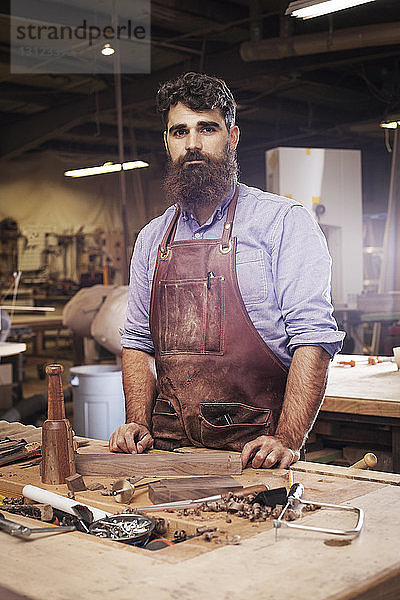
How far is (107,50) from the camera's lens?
6820 mm

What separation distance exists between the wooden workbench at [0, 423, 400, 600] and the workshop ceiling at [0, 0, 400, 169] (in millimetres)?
4830

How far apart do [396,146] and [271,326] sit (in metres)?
5.65

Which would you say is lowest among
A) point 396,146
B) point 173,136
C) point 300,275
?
point 300,275

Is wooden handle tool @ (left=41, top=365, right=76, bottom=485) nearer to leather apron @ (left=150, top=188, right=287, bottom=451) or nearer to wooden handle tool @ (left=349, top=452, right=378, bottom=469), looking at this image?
leather apron @ (left=150, top=188, right=287, bottom=451)

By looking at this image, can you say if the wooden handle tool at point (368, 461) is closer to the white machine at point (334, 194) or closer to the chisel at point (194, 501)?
the chisel at point (194, 501)

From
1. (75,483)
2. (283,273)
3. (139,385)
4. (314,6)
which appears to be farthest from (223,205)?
(314,6)

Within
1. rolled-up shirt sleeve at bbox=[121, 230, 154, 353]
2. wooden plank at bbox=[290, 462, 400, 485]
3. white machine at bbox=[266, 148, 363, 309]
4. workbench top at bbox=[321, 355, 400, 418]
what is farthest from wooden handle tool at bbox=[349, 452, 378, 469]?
white machine at bbox=[266, 148, 363, 309]

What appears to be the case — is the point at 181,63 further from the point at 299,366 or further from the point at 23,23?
the point at 299,366

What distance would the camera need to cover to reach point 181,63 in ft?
23.6

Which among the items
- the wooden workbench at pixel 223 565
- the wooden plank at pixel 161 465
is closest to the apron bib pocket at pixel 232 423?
the wooden plank at pixel 161 465

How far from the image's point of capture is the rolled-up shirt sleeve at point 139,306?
2574 millimetres

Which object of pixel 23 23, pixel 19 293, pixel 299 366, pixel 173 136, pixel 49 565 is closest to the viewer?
pixel 49 565

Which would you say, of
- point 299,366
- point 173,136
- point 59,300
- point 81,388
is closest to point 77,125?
point 59,300

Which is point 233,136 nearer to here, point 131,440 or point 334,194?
point 131,440
